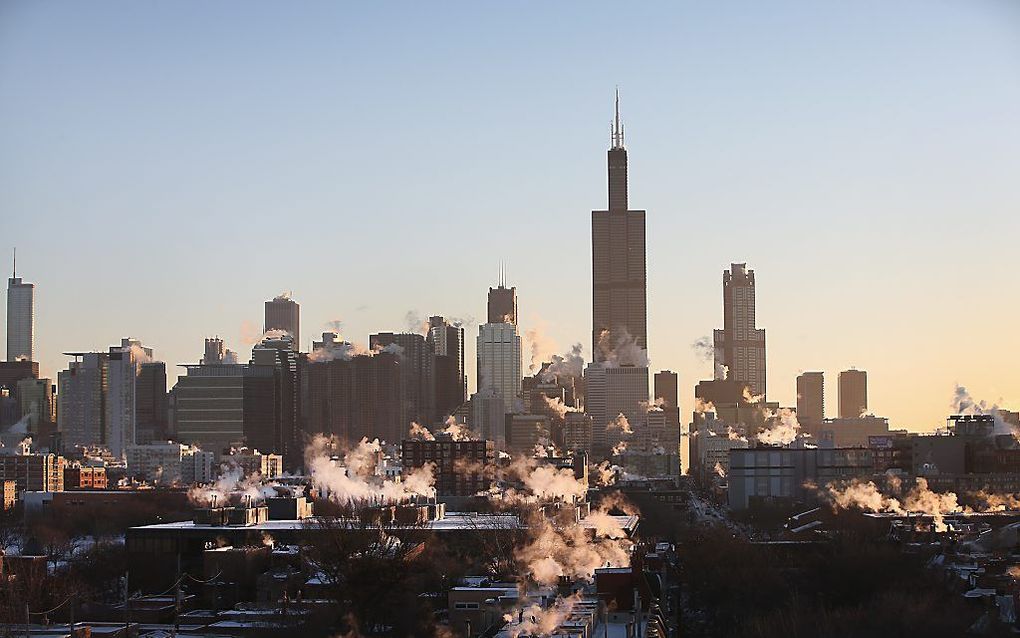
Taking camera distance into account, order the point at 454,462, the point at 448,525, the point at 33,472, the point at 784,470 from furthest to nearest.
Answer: the point at 33,472
the point at 454,462
the point at 784,470
the point at 448,525

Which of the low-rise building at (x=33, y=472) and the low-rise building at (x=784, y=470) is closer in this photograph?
the low-rise building at (x=784, y=470)

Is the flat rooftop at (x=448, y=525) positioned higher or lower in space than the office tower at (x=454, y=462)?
lower

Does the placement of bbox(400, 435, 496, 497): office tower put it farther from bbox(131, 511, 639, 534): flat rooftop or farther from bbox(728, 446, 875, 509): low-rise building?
bbox(131, 511, 639, 534): flat rooftop

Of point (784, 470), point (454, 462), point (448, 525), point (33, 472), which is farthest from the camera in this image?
point (33, 472)

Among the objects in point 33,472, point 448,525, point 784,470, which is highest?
point 784,470

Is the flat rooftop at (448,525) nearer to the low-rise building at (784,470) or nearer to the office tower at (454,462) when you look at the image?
the low-rise building at (784,470)

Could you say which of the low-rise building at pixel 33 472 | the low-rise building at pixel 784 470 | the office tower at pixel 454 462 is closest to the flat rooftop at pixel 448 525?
the low-rise building at pixel 784 470

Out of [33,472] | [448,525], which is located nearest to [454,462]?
[33,472]

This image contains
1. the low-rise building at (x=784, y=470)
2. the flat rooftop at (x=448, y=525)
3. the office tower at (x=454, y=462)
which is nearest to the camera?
the flat rooftop at (x=448, y=525)

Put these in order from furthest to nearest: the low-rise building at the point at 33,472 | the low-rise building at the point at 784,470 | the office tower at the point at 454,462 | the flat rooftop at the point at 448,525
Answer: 1. the low-rise building at the point at 33,472
2. the office tower at the point at 454,462
3. the low-rise building at the point at 784,470
4. the flat rooftop at the point at 448,525

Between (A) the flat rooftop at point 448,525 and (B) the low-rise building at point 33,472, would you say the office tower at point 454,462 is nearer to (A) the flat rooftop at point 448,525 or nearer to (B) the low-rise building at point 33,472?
(A) the flat rooftop at point 448,525

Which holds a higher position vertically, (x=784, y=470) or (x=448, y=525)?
(x=784, y=470)

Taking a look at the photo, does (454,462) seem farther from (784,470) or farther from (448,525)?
(448,525)
